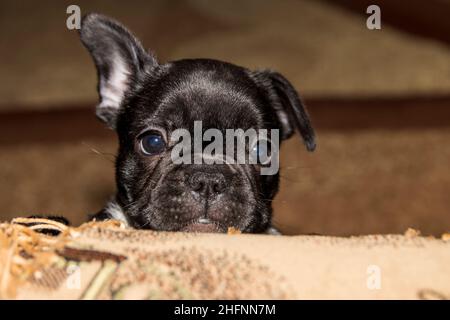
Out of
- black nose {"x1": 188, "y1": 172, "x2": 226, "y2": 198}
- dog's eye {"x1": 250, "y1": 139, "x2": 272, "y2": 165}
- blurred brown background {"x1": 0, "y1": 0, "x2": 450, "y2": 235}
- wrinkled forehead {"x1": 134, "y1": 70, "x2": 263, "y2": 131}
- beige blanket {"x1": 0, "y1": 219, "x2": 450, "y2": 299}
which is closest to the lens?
beige blanket {"x1": 0, "y1": 219, "x2": 450, "y2": 299}

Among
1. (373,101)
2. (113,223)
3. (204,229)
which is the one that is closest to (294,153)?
(373,101)

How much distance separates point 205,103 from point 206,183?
0.46 metres

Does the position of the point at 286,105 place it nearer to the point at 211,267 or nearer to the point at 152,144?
the point at 152,144

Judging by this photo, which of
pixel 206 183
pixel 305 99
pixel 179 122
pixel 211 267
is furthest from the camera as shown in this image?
pixel 305 99

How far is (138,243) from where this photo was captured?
1.62 meters

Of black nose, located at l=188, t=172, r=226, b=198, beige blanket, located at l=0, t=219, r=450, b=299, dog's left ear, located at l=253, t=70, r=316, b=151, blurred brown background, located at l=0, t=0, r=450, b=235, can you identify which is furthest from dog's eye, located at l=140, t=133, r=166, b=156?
blurred brown background, located at l=0, t=0, r=450, b=235

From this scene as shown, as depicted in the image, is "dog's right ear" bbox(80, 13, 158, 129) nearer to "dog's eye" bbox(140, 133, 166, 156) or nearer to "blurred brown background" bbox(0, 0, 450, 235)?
"dog's eye" bbox(140, 133, 166, 156)

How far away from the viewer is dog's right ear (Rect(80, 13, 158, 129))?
3324mm

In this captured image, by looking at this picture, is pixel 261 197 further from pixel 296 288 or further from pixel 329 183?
pixel 329 183

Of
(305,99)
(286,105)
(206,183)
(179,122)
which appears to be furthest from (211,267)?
(305,99)

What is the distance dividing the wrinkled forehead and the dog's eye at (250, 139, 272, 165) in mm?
87

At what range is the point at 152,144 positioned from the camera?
300cm

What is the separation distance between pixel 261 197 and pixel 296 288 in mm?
1517

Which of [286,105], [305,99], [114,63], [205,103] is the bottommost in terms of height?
[205,103]
